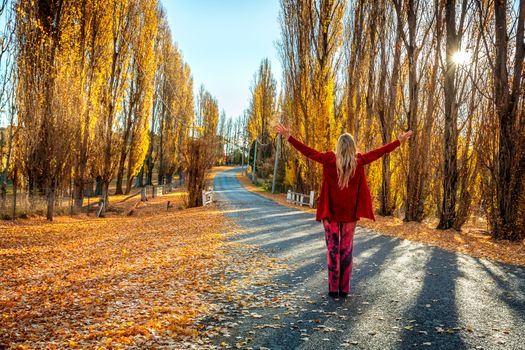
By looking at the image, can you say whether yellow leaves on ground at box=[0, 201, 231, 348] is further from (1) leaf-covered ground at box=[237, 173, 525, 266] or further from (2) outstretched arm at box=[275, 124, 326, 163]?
(1) leaf-covered ground at box=[237, 173, 525, 266]

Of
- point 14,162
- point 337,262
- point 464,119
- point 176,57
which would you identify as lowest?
point 337,262

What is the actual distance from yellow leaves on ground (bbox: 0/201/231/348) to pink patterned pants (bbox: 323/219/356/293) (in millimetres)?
1671

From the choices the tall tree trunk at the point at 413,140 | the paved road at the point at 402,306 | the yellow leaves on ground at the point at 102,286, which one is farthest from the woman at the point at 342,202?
the tall tree trunk at the point at 413,140

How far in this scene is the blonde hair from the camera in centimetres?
459

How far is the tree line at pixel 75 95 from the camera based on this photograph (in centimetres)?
1409

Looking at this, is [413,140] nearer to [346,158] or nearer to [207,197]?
[346,158]

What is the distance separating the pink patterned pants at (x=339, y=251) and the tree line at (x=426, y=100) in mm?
7544

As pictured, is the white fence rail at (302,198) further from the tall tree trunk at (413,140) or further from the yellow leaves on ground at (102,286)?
the yellow leaves on ground at (102,286)

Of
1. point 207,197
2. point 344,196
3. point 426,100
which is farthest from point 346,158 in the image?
point 207,197

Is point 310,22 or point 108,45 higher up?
point 310,22

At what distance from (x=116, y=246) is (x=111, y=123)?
14087mm

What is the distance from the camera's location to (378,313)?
425cm

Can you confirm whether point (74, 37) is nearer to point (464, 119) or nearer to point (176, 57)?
point (464, 119)

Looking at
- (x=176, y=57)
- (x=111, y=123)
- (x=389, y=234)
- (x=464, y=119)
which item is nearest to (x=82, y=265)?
(x=389, y=234)
